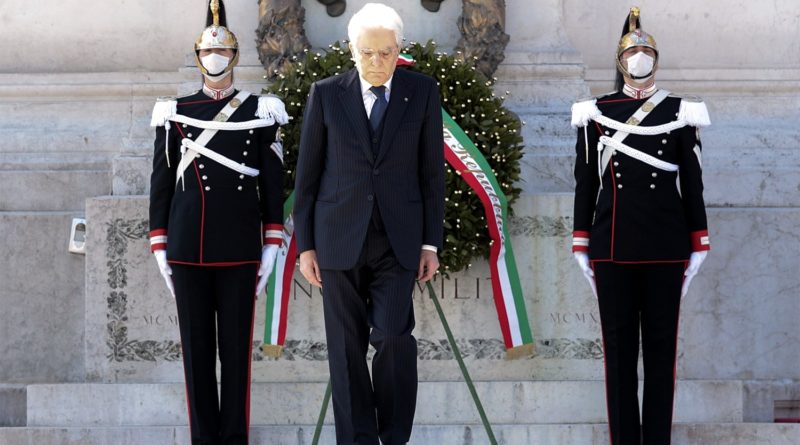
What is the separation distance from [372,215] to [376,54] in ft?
2.12

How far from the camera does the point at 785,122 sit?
10547mm

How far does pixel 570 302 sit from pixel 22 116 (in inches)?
152

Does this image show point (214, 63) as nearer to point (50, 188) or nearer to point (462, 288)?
point (462, 288)

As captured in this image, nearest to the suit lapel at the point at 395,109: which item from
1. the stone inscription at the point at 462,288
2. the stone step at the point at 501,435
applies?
the stone step at the point at 501,435

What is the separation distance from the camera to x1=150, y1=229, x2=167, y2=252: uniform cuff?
7.59 metres

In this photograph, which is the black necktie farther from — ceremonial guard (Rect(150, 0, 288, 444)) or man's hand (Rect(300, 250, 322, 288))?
ceremonial guard (Rect(150, 0, 288, 444))

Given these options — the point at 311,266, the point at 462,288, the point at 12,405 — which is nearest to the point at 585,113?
the point at 462,288

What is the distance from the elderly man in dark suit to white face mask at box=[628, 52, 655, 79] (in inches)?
47.5

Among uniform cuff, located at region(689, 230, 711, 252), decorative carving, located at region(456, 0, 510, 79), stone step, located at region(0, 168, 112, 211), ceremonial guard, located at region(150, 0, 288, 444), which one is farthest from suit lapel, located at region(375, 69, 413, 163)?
stone step, located at region(0, 168, 112, 211)

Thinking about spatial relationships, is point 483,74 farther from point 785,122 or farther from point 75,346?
point 75,346

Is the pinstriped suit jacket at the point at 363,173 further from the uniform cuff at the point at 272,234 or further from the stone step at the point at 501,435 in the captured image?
the stone step at the point at 501,435

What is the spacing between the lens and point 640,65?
7535 millimetres

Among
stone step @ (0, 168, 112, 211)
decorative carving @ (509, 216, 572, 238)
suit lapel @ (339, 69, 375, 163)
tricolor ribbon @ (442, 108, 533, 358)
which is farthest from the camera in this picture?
stone step @ (0, 168, 112, 211)

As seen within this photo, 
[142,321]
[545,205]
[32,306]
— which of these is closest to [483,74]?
[545,205]
